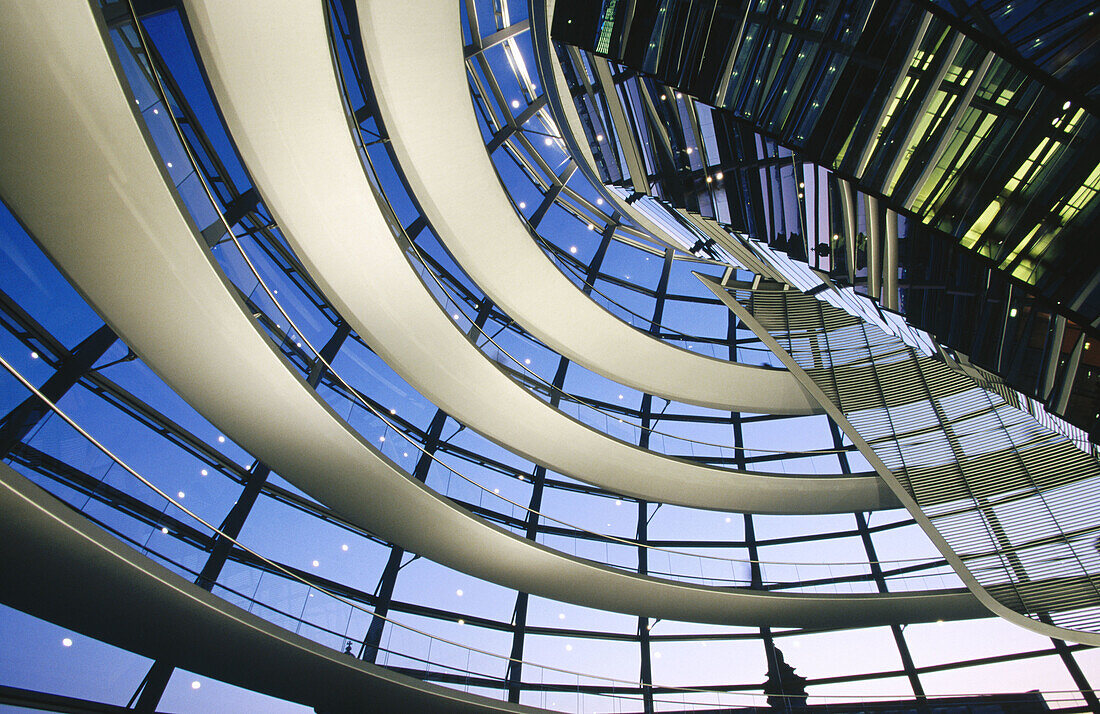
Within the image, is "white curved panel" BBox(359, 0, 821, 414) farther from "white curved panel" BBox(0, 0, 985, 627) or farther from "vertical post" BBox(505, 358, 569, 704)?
"white curved panel" BBox(0, 0, 985, 627)

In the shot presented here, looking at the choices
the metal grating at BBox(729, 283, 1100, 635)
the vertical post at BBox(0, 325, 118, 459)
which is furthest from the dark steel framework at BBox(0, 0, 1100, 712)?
the metal grating at BBox(729, 283, 1100, 635)

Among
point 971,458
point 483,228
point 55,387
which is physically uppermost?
point 483,228

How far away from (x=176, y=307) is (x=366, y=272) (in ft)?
10.4

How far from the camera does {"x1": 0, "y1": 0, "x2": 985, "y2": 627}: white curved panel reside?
6199 mm

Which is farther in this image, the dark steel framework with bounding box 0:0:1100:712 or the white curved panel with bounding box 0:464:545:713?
the dark steel framework with bounding box 0:0:1100:712

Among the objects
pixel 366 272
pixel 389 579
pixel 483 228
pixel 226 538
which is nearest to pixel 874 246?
pixel 483 228

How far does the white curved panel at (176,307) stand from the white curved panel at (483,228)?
369cm

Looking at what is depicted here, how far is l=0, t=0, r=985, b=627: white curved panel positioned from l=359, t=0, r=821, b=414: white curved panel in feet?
12.1

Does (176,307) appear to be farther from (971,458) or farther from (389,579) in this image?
(971,458)

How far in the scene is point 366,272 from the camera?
1088 centimetres

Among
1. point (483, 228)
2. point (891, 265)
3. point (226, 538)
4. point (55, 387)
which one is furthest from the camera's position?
point (483, 228)

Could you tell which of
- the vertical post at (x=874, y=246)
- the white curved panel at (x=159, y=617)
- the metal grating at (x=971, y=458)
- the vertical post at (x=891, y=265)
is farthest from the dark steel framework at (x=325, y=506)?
the vertical post at (x=891, y=265)

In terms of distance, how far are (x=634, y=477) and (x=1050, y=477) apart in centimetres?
877

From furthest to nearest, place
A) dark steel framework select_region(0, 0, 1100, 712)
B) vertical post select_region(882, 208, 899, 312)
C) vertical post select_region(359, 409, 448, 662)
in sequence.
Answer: vertical post select_region(359, 409, 448, 662) → dark steel framework select_region(0, 0, 1100, 712) → vertical post select_region(882, 208, 899, 312)
